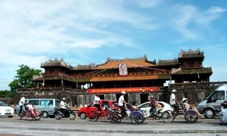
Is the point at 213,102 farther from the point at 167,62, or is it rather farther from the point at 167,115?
the point at 167,62

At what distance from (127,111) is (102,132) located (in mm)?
3825

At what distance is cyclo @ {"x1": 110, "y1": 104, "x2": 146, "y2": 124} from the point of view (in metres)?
13.1

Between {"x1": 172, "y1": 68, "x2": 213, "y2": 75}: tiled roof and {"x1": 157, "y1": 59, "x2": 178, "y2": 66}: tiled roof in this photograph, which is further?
{"x1": 157, "y1": 59, "x2": 178, "y2": 66}: tiled roof

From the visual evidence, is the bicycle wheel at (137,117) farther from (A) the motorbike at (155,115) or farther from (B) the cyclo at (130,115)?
(A) the motorbike at (155,115)

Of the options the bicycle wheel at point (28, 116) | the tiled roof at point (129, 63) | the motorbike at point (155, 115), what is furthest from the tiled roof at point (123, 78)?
the bicycle wheel at point (28, 116)

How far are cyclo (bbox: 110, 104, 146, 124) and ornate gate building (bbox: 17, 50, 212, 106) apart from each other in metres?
30.6

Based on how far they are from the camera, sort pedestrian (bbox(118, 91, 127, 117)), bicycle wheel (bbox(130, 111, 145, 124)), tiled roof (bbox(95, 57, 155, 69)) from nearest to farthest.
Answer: bicycle wheel (bbox(130, 111, 145, 124)) → pedestrian (bbox(118, 91, 127, 117)) → tiled roof (bbox(95, 57, 155, 69))

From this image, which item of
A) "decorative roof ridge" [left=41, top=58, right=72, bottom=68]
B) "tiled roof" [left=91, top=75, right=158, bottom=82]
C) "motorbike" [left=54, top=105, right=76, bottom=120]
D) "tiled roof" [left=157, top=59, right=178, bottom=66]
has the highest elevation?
"decorative roof ridge" [left=41, top=58, right=72, bottom=68]

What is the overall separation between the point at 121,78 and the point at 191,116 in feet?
120

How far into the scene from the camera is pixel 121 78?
163 feet

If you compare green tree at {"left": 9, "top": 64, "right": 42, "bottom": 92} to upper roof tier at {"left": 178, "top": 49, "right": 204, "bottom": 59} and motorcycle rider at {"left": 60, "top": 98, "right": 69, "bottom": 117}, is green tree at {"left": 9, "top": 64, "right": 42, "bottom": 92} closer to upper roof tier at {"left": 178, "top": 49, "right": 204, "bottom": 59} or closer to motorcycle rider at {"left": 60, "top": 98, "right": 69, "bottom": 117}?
upper roof tier at {"left": 178, "top": 49, "right": 204, "bottom": 59}

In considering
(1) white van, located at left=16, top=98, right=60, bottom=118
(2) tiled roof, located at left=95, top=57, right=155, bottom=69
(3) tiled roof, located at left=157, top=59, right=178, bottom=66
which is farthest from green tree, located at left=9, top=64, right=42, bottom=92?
(1) white van, located at left=16, top=98, right=60, bottom=118

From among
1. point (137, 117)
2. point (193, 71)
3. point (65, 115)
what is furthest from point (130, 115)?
point (193, 71)

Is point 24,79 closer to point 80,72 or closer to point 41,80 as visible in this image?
point 41,80
